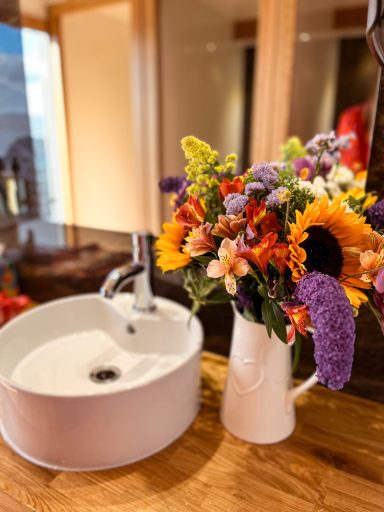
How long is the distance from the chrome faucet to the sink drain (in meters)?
0.16

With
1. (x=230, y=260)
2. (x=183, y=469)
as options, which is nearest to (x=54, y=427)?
(x=183, y=469)

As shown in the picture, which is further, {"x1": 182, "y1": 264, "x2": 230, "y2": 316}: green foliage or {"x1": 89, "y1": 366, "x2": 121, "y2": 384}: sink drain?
{"x1": 89, "y1": 366, "x2": 121, "y2": 384}: sink drain

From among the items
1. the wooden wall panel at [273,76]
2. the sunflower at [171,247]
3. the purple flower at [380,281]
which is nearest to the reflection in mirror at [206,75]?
the wooden wall panel at [273,76]

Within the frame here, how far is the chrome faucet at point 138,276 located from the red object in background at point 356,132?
1.83ft

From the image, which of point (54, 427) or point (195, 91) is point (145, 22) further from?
point (54, 427)

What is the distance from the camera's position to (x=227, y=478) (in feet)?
2.28

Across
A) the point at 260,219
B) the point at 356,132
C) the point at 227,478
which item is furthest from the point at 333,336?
the point at 356,132

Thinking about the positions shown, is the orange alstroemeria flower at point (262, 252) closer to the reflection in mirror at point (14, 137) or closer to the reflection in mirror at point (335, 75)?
the reflection in mirror at point (335, 75)

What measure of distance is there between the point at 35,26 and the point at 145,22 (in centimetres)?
34

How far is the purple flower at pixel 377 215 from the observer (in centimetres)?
66

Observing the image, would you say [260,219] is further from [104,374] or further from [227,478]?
[104,374]

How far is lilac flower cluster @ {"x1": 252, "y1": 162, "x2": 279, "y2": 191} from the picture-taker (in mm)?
583

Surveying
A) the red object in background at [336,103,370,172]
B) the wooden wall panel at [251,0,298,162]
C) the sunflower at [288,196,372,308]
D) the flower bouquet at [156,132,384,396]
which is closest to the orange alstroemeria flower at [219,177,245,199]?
the flower bouquet at [156,132,384,396]

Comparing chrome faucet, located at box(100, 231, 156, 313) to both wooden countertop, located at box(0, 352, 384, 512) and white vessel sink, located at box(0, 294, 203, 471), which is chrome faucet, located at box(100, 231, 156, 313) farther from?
wooden countertop, located at box(0, 352, 384, 512)
